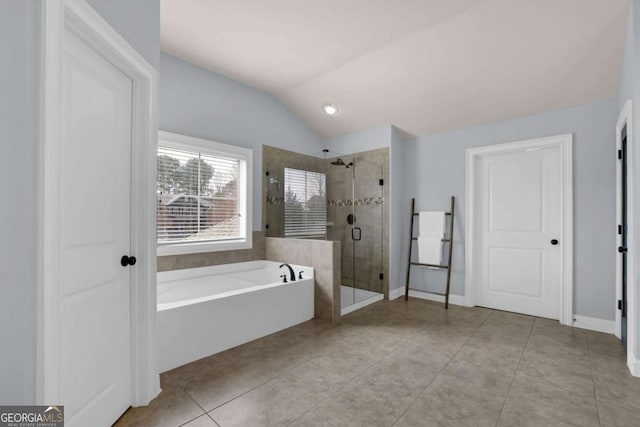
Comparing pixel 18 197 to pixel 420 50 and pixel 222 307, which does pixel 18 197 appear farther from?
pixel 420 50

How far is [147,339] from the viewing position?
1.77 m

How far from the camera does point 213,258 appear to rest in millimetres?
3408

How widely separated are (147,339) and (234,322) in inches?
32.8

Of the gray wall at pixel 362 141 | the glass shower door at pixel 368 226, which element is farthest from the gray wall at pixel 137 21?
the gray wall at pixel 362 141

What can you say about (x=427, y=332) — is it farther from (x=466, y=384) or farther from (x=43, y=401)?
(x=43, y=401)

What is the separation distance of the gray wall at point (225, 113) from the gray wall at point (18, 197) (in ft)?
7.13

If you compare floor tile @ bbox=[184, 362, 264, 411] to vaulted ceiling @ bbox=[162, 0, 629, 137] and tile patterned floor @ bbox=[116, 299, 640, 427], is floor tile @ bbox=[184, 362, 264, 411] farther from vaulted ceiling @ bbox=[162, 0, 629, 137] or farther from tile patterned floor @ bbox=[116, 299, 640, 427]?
vaulted ceiling @ bbox=[162, 0, 629, 137]

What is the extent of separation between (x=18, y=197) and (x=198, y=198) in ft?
7.94

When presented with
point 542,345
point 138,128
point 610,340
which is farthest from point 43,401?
point 610,340

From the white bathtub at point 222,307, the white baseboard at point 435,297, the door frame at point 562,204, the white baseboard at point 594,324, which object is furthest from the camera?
the white baseboard at point 435,297

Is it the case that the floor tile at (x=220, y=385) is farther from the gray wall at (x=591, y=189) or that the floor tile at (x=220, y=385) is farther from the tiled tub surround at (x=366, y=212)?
the gray wall at (x=591, y=189)

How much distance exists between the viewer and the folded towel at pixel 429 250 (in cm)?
385

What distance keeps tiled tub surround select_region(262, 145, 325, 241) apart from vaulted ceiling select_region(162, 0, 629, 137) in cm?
88

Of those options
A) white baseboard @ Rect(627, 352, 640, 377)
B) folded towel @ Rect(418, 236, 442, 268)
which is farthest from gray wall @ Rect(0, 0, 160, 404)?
folded towel @ Rect(418, 236, 442, 268)
